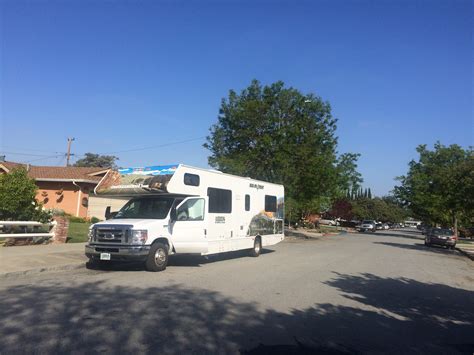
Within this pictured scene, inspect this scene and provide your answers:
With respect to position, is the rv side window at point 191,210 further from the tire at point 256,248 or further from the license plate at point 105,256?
the tire at point 256,248

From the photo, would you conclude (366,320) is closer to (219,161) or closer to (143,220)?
(143,220)

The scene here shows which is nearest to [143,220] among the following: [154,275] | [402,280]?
[154,275]

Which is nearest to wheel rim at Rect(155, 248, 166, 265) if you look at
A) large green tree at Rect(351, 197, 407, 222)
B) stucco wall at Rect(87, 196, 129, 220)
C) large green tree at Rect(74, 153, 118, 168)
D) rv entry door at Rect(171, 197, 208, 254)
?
rv entry door at Rect(171, 197, 208, 254)

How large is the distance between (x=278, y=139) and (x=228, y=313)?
2429cm

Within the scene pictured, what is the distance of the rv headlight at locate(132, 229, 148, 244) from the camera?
11.4 meters

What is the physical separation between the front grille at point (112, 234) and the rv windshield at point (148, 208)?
44.2 inches

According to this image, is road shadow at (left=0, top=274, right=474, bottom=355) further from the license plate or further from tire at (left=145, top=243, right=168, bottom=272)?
tire at (left=145, top=243, right=168, bottom=272)

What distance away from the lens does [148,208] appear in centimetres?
1292

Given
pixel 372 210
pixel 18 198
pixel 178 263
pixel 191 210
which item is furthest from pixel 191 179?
pixel 372 210

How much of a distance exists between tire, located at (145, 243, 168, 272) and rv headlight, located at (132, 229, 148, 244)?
32cm

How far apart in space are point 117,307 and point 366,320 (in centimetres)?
413

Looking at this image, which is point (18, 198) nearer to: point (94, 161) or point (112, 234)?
point (112, 234)

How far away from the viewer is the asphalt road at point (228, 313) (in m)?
5.67

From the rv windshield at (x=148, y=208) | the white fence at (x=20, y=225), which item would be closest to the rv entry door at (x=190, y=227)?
the rv windshield at (x=148, y=208)
